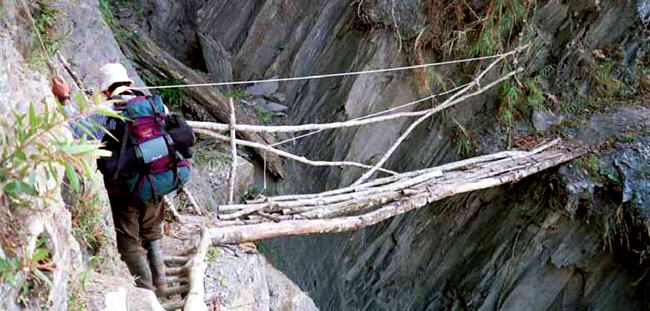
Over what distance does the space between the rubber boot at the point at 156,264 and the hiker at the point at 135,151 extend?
8cm

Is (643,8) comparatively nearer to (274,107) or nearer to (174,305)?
(274,107)

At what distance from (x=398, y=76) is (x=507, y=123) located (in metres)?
1.26

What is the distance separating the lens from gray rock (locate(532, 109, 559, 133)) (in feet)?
20.1

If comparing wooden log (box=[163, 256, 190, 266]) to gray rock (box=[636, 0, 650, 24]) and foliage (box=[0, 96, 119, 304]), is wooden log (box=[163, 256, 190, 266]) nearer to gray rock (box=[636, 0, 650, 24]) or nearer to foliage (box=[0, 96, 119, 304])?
foliage (box=[0, 96, 119, 304])

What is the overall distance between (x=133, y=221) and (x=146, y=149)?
57 centimetres

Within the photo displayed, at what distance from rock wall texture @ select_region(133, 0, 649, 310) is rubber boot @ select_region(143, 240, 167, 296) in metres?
2.53

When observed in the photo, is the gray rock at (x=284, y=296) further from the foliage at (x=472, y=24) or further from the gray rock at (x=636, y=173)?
the gray rock at (x=636, y=173)

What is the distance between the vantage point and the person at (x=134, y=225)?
9.32 ft

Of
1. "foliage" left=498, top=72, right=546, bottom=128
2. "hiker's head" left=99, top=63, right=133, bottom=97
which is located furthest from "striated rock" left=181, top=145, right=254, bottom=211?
"foliage" left=498, top=72, right=546, bottom=128

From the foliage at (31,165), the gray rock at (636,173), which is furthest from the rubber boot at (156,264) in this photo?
the gray rock at (636,173)

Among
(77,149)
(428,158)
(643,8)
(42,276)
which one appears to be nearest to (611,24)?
(643,8)

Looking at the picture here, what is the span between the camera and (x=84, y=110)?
164 cm

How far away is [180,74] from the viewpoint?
5480 millimetres

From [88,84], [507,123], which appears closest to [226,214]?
[88,84]
